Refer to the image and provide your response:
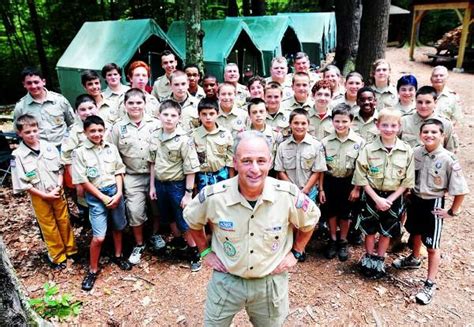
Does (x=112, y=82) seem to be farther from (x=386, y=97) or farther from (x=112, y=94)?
(x=386, y=97)

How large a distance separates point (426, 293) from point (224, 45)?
757 centimetres

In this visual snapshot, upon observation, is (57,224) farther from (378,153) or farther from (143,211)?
(378,153)

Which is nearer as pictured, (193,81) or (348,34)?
(193,81)

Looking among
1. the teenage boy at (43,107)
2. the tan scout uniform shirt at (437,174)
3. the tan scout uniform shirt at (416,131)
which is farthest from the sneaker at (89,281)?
the tan scout uniform shirt at (416,131)

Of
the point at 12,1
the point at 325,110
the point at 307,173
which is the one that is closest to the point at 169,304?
the point at 307,173

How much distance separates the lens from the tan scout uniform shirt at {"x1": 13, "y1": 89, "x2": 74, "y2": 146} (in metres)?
4.31

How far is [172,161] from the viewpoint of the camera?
11.9 feet

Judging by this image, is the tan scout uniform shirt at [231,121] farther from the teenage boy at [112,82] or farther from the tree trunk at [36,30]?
the tree trunk at [36,30]

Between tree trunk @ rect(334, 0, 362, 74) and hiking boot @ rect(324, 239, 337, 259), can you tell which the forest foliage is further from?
hiking boot @ rect(324, 239, 337, 259)

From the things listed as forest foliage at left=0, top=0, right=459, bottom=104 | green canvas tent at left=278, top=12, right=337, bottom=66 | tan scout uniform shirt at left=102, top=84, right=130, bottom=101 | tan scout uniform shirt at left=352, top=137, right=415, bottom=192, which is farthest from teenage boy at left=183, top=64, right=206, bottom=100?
forest foliage at left=0, top=0, right=459, bottom=104

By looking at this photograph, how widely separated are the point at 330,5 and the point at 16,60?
18.2 metres

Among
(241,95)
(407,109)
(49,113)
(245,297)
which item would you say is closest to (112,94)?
(49,113)

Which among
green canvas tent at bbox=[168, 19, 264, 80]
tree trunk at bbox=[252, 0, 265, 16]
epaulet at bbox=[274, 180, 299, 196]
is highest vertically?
tree trunk at bbox=[252, 0, 265, 16]

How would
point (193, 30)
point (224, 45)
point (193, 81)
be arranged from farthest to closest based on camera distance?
point (224, 45)
point (193, 30)
point (193, 81)
